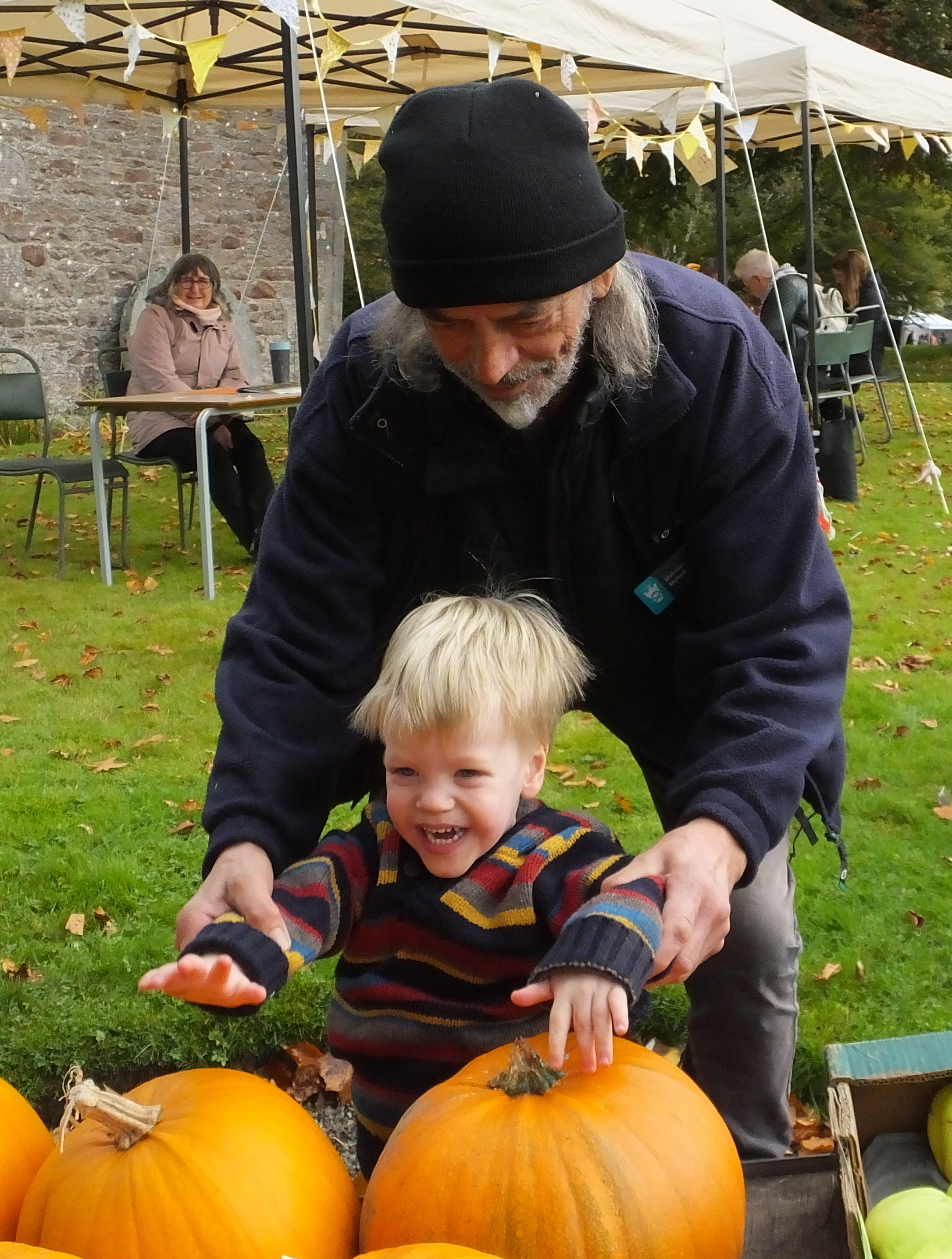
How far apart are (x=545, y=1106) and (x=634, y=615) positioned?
0.95 metres

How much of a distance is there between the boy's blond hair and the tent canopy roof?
4953 millimetres

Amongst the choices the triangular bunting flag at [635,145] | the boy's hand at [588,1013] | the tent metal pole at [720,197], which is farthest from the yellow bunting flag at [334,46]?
the boy's hand at [588,1013]

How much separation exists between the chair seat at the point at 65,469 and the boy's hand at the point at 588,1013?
273 inches

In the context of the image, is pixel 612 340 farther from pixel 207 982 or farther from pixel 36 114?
pixel 36 114

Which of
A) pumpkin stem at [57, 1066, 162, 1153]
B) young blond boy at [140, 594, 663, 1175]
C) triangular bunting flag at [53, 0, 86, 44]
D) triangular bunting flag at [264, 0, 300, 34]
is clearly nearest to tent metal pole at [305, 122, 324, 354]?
triangular bunting flag at [53, 0, 86, 44]

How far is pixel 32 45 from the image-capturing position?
8875mm

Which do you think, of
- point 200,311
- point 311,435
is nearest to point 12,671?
point 200,311

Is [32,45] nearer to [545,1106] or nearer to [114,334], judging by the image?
[114,334]

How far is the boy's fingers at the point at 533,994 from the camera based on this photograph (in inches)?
60.4

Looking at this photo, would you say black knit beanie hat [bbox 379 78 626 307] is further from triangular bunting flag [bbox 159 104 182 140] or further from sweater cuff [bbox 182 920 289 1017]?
triangular bunting flag [bbox 159 104 182 140]

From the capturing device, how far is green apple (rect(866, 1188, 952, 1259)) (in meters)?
1.56

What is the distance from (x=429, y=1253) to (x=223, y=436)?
739cm

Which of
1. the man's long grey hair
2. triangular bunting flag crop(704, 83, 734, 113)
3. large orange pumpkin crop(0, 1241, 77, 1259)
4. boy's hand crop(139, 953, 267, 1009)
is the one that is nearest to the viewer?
large orange pumpkin crop(0, 1241, 77, 1259)

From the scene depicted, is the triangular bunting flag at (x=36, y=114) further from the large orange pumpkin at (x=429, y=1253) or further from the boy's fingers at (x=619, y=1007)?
the large orange pumpkin at (x=429, y=1253)
